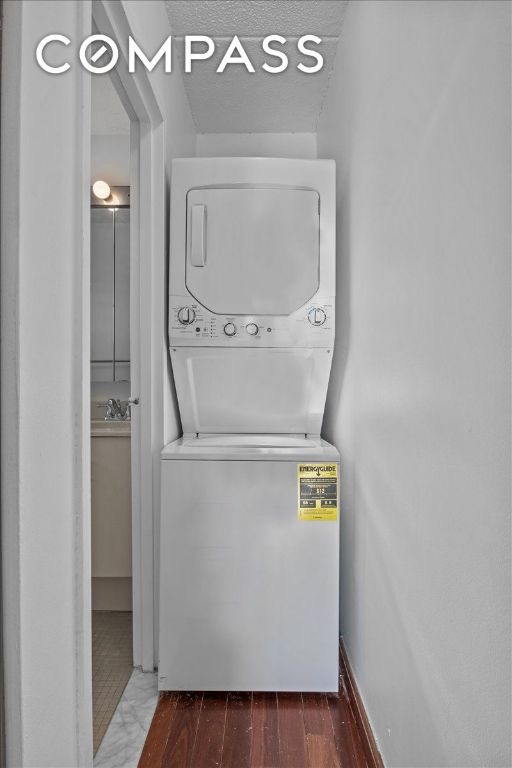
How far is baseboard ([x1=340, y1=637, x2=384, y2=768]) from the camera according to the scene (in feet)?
5.03

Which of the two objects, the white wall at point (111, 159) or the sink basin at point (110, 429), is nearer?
the sink basin at point (110, 429)

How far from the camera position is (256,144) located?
3.19 meters

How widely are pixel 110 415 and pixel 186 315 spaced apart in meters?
1.05

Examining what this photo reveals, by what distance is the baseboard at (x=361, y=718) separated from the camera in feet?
5.03

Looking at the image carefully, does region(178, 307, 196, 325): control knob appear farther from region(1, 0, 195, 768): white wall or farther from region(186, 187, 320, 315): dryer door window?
region(1, 0, 195, 768): white wall

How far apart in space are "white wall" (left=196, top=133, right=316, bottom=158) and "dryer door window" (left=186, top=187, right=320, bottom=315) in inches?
47.5

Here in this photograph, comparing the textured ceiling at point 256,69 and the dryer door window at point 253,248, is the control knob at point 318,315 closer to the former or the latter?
the dryer door window at point 253,248

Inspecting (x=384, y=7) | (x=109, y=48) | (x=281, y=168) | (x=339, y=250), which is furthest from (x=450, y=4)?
(x=339, y=250)

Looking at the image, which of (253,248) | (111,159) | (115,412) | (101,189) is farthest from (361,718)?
(111,159)

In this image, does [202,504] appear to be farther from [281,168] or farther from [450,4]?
[450,4]

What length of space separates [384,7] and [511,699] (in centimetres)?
169

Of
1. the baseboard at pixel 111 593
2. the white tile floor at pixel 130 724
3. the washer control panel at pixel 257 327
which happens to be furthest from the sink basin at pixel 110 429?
the white tile floor at pixel 130 724

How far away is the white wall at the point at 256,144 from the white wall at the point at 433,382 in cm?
126

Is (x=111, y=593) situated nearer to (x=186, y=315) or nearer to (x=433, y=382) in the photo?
(x=186, y=315)
